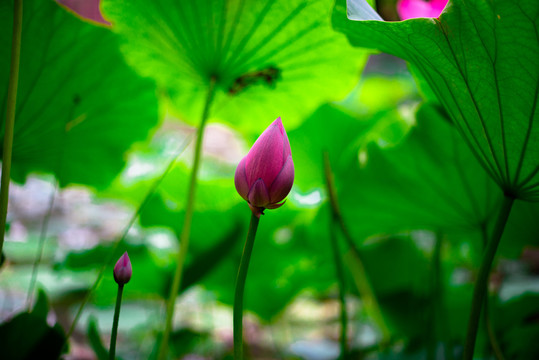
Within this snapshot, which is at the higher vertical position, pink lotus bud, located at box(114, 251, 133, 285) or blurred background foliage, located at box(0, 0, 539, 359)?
blurred background foliage, located at box(0, 0, 539, 359)

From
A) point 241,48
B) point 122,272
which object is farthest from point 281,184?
point 241,48

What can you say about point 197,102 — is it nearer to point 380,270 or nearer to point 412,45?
point 412,45

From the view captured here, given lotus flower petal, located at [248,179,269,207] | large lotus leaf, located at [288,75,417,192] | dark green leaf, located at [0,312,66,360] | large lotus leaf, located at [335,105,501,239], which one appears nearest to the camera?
lotus flower petal, located at [248,179,269,207]

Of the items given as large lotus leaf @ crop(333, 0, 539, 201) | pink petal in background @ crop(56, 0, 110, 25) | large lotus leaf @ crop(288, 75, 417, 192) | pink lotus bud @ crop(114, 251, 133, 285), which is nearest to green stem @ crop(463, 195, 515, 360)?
large lotus leaf @ crop(333, 0, 539, 201)

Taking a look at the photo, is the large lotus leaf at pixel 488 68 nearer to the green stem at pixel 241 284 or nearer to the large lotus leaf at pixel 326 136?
the green stem at pixel 241 284

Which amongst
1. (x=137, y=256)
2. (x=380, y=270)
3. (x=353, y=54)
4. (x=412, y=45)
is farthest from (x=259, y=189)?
(x=380, y=270)

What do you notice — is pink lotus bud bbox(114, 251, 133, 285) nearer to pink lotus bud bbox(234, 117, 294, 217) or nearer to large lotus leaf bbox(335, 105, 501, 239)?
pink lotus bud bbox(234, 117, 294, 217)
